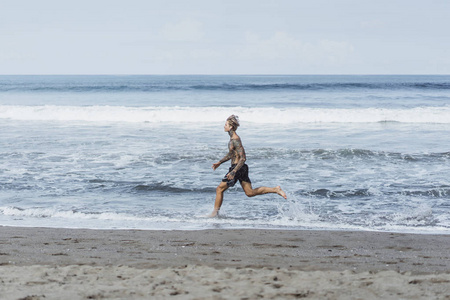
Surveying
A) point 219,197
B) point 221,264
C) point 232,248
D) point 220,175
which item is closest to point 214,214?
point 219,197

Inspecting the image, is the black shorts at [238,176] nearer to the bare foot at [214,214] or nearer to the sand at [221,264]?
the bare foot at [214,214]

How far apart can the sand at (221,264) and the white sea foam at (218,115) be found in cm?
2035

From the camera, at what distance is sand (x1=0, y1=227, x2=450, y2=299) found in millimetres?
3967

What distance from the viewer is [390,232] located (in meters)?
6.99

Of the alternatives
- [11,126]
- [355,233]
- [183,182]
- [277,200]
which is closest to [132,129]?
[11,126]

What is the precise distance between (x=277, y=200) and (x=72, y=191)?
13.5 feet

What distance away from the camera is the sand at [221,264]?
156 inches

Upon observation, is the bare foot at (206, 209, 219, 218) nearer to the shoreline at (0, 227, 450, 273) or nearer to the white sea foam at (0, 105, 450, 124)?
the shoreline at (0, 227, 450, 273)

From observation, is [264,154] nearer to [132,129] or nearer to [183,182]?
[183,182]

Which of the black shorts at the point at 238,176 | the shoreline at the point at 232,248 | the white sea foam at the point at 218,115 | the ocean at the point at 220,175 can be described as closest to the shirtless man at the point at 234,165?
the black shorts at the point at 238,176

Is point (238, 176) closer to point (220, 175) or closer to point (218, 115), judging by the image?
point (220, 175)

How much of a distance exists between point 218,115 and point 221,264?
24.5 meters

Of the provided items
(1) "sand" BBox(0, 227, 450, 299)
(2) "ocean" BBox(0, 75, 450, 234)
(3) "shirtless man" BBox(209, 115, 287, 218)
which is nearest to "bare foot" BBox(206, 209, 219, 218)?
(3) "shirtless man" BBox(209, 115, 287, 218)

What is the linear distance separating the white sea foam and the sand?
20.3 meters
